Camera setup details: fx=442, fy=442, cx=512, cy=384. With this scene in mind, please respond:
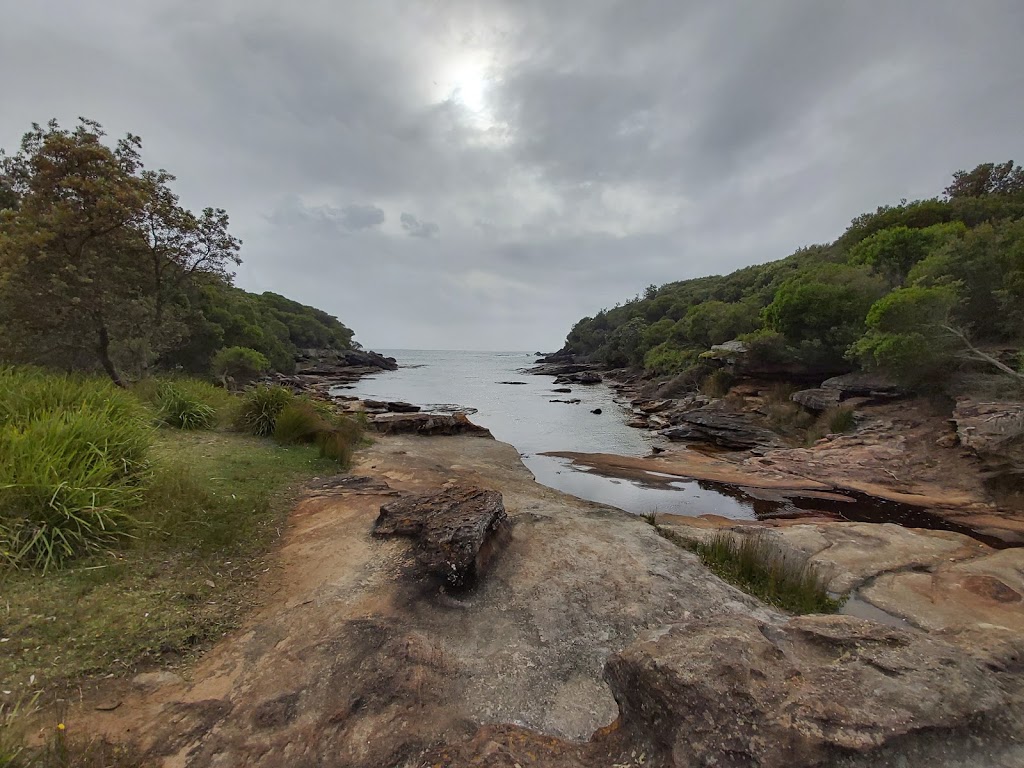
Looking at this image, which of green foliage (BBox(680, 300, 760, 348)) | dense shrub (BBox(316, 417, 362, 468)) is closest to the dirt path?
dense shrub (BBox(316, 417, 362, 468))

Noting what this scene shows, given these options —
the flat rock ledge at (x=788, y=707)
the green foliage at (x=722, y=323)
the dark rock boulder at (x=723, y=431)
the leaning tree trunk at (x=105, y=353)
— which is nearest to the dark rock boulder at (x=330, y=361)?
the green foliage at (x=722, y=323)

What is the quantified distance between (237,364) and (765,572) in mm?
37333

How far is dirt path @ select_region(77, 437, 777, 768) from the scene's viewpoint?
2.90 metres

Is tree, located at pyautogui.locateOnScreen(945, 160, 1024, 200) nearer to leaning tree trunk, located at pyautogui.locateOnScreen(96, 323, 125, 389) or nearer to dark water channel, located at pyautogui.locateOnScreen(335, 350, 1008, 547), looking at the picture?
dark water channel, located at pyautogui.locateOnScreen(335, 350, 1008, 547)

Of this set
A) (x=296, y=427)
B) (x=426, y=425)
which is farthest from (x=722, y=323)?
(x=296, y=427)

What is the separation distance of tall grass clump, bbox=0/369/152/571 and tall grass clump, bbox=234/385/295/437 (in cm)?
499

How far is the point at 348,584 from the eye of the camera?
4898mm

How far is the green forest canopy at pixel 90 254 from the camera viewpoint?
1092 centimetres

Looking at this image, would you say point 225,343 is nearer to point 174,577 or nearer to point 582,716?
point 174,577

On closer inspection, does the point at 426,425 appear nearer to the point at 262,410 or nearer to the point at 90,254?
the point at 262,410

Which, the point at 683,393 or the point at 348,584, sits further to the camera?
the point at 683,393

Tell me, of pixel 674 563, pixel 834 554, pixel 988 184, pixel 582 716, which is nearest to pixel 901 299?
pixel 834 554

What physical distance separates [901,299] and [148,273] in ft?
83.8

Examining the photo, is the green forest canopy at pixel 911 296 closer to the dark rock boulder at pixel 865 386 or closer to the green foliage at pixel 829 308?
the green foliage at pixel 829 308
